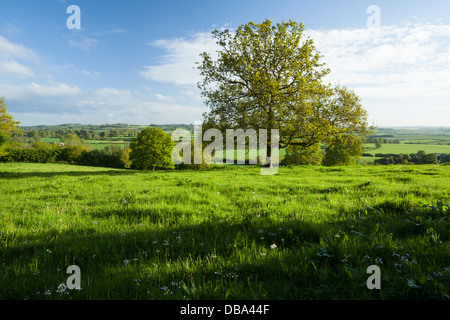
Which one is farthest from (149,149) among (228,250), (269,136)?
(228,250)

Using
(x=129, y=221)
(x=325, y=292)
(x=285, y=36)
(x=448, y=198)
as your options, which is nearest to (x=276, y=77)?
(x=285, y=36)

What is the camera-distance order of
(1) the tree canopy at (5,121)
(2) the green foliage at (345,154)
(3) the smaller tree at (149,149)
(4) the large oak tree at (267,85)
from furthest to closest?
(2) the green foliage at (345,154)
(3) the smaller tree at (149,149)
(1) the tree canopy at (5,121)
(4) the large oak tree at (267,85)

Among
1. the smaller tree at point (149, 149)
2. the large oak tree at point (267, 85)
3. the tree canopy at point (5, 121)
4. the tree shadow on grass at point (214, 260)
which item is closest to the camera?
the tree shadow on grass at point (214, 260)

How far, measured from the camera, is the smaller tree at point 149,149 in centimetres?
5522

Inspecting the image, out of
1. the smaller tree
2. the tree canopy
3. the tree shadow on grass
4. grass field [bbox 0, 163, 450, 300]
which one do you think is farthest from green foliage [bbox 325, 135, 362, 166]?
the tree canopy

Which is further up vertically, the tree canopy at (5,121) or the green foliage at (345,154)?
the tree canopy at (5,121)

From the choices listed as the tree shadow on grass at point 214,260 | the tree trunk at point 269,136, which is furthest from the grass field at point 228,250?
the tree trunk at point 269,136

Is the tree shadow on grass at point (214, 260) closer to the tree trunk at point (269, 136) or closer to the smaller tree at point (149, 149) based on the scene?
the tree trunk at point (269, 136)

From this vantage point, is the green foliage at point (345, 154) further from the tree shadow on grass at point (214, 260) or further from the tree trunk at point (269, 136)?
the tree shadow on grass at point (214, 260)

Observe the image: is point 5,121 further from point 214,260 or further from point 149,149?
point 214,260

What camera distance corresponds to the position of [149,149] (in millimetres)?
55281

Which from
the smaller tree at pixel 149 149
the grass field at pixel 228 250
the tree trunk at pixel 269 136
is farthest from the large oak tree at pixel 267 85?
the smaller tree at pixel 149 149

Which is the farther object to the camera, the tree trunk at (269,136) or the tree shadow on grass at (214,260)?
the tree trunk at (269,136)

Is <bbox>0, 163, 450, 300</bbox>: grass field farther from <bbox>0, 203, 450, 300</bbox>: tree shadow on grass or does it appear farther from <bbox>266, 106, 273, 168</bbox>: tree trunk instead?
<bbox>266, 106, 273, 168</bbox>: tree trunk
